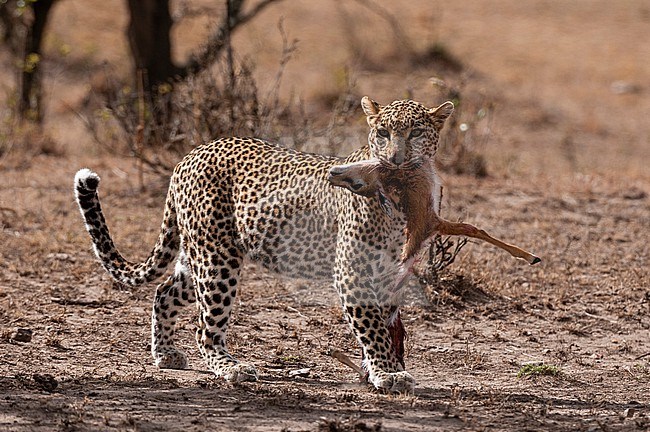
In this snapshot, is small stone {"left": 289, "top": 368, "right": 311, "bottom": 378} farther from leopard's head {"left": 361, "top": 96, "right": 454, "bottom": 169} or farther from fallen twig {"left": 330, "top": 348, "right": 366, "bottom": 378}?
leopard's head {"left": 361, "top": 96, "right": 454, "bottom": 169}

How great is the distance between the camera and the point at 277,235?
6.47m

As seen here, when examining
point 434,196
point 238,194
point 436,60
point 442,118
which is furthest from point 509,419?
point 436,60

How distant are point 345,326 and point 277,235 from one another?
4.83 ft

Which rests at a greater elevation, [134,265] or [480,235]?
[480,235]

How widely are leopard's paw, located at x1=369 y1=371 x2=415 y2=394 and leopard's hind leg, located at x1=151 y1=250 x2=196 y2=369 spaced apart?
1.36 m

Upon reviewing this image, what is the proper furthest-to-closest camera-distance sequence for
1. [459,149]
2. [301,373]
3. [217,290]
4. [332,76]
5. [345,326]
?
[332,76] < [459,149] < [345,326] < [301,373] < [217,290]

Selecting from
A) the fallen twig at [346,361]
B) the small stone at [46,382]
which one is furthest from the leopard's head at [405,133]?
the small stone at [46,382]

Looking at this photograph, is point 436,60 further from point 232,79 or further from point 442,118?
point 442,118

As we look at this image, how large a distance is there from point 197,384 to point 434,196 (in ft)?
5.41

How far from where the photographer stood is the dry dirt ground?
18.6ft

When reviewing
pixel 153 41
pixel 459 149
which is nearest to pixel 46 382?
pixel 459 149

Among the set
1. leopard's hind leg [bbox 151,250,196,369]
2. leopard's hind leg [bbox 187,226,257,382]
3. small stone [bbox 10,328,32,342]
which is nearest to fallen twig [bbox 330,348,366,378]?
leopard's hind leg [bbox 187,226,257,382]

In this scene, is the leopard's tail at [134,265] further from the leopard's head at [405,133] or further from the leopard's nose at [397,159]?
the leopard's nose at [397,159]

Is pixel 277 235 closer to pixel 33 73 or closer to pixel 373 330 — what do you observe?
pixel 373 330
